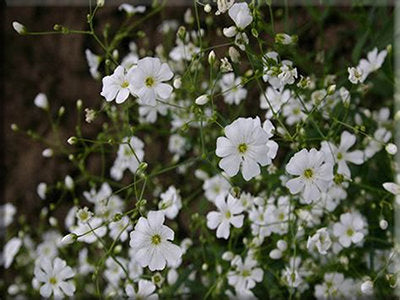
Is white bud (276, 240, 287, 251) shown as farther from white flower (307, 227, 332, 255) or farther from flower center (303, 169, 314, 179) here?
flower center (303, 169, 314, 179)

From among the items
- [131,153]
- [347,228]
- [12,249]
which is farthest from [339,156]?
[12,249]

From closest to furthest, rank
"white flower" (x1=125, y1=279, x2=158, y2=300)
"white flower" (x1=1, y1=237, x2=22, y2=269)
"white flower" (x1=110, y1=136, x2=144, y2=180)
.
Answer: "white flower" (x1=125, y1=279, x2=158, y2=300) → "white flower" (x1=110, y1=136, x2=144, y2=180) → "white flower" (x1=1, y1=237, x2=22, y2=269)

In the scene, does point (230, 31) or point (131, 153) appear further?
point (131, 153)

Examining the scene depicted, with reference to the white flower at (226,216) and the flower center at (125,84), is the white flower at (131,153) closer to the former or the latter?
the white flower at (226,216)


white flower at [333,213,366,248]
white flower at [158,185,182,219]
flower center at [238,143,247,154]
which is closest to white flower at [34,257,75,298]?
white flower at [158,185,182,219]

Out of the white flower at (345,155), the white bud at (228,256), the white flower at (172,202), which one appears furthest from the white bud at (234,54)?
the white bud at (228,256)

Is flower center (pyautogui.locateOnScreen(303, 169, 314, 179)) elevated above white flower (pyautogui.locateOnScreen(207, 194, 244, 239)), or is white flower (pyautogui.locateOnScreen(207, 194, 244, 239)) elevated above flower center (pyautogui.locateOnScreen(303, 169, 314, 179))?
flower center (pyautogui.locateOnScreen(303, 169, 314, 179))

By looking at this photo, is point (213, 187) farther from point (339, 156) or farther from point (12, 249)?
point (12, 249)

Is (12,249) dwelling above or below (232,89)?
below

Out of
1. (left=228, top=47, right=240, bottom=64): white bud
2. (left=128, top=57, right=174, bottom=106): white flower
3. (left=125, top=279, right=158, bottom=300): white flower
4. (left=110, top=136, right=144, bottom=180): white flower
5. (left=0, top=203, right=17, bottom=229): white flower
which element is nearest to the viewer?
(left=128, top=57, right=174, bottom=106): white flower
